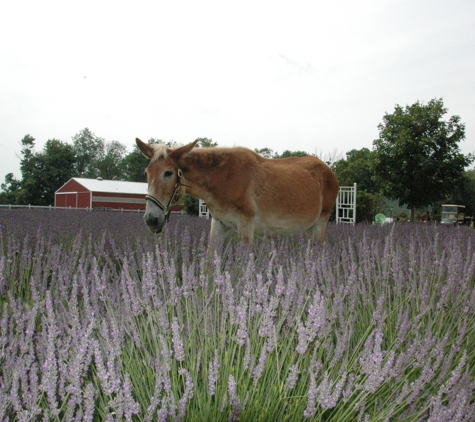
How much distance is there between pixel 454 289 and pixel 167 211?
2248mm

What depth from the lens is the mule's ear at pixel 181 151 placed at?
384cm

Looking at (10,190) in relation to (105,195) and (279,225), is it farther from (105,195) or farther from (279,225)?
(279,225)

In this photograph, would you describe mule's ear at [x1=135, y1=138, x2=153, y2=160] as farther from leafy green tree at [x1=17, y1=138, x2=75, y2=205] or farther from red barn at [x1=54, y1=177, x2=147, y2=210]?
leafy green tree at [x1=17, y1=138, x2=75, y2=205]

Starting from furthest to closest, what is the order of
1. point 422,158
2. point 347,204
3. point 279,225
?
point 422,158 → point 347,204 → point 279,225

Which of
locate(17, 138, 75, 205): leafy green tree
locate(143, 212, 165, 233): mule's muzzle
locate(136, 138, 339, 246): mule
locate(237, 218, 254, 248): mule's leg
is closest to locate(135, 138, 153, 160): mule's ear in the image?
locate(136, 138, 339, 246): mule

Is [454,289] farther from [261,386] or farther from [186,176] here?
[186,176]

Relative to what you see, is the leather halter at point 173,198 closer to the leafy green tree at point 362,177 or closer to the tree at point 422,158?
the leafy green tree at point 362,177

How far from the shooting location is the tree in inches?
1025

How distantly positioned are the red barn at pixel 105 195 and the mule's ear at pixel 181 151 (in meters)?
46.8

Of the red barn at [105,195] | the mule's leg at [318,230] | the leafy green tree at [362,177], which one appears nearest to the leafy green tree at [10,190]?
the red barn at [105,195]

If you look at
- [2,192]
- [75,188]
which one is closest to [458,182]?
[75,188]

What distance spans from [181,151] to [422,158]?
24.6 m

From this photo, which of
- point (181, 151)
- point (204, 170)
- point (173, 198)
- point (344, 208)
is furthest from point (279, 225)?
point (344, 208)

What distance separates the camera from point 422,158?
84.9ft
